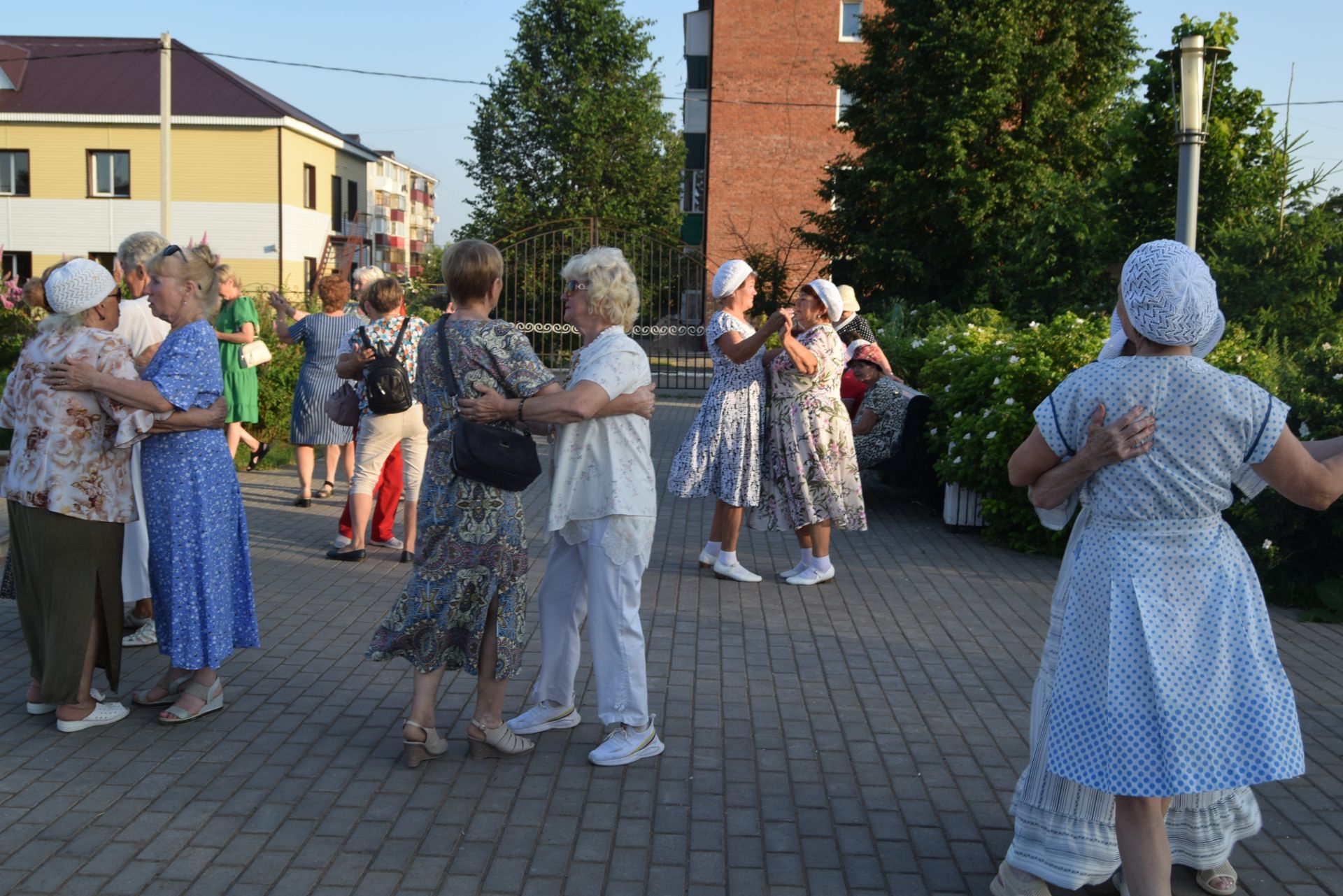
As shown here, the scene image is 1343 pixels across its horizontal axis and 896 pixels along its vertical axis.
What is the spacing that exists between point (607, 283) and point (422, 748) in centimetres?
184

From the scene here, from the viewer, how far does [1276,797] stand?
4.44 metres

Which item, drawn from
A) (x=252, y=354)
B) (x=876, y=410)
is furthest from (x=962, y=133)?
(x=252, y=354)

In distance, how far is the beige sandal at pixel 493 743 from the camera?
15.4 feet

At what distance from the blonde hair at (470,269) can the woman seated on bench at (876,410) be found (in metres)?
6.62

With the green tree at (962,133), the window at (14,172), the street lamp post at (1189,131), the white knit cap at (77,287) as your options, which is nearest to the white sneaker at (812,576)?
the street lamp post at (1189,131)

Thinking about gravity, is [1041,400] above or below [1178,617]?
above

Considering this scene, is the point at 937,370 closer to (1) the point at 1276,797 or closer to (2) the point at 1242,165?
(2) the point at 1242,165

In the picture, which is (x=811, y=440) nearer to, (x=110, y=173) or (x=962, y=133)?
(x=962, y=133)

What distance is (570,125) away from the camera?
47188mm

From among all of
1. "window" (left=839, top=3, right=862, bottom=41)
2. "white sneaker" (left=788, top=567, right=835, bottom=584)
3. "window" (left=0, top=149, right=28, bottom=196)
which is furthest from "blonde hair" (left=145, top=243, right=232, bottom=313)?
"window" (left=0, top=149, right=28, bottom=196)

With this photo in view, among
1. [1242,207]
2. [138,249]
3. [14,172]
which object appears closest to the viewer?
[138,249]

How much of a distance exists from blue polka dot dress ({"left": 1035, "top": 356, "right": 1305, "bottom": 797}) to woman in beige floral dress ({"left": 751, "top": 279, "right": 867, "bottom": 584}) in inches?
172

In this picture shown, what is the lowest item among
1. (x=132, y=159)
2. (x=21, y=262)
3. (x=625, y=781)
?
(x=625, y=781)

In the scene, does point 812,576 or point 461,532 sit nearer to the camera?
point 461,532
